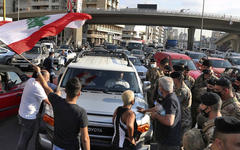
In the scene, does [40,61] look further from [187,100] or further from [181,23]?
[181,23]

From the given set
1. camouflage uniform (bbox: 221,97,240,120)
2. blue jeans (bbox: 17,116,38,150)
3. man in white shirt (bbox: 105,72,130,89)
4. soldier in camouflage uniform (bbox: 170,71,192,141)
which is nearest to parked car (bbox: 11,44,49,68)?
man in white shirt (bbox: 105,72,130,89)

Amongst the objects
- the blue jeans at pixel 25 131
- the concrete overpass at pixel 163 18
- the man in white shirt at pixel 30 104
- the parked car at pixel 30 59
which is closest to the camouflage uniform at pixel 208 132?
the man in white shirt at pixel 30 104

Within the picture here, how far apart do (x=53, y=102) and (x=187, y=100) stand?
255 cm

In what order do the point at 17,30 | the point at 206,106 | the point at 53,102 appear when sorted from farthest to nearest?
the point at 17,30 → the point at 53,102 → the point at 206,106

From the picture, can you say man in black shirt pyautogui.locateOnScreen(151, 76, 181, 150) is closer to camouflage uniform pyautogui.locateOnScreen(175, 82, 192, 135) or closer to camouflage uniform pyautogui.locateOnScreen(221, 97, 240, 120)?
camouflage uniform pyautogui.locateOnScreen(221, 97, 240, 120)

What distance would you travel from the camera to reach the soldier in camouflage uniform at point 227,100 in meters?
3.14

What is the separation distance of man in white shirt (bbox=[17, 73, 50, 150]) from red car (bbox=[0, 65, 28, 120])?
2.09m

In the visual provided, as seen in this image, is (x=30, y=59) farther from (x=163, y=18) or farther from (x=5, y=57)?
(x=163, y=18)

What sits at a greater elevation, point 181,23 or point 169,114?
point 181,23

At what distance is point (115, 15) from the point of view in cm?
5006

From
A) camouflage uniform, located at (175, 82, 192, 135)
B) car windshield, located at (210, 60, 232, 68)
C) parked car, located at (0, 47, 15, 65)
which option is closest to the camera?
camouflage uniform, located at (175, 82, 192, 135)

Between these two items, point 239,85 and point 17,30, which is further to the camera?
point 239,85

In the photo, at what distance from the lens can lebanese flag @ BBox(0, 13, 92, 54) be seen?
12.9 ft

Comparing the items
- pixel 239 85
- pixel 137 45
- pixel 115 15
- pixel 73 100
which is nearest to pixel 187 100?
pixel 239 85
